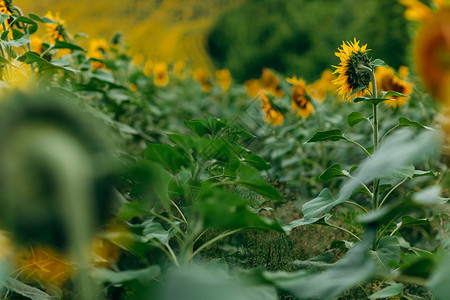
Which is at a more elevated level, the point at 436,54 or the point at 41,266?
the point at 436,54

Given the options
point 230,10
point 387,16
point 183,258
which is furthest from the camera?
point 230,10

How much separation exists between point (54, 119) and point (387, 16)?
19.1 feet

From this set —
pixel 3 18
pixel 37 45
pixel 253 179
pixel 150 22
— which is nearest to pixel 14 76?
pixel 3 18

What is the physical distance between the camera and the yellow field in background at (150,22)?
9.72ft

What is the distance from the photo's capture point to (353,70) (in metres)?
0.84

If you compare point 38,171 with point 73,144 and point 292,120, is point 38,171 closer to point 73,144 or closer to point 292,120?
point 73,144

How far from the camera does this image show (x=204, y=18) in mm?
5668

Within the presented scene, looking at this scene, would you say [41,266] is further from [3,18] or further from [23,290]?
[3,18]

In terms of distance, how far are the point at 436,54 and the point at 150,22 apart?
13.6ft

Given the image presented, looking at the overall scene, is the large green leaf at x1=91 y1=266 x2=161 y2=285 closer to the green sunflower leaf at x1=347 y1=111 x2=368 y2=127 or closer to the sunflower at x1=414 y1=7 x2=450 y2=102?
the sunflower at x1=414 y1=7 x2=450 y2=102

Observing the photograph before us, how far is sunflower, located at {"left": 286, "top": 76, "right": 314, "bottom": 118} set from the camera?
1.47 m

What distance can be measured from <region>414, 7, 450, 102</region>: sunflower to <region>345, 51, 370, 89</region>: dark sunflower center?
47 centimetres

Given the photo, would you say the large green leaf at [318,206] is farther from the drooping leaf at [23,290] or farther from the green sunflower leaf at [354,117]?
the drooping leaf at [23,290]

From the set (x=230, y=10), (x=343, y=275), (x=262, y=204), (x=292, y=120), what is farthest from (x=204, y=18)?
(x=343, y=275)
